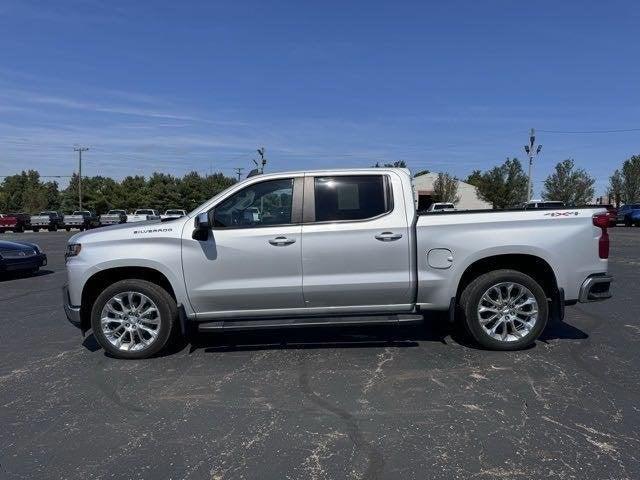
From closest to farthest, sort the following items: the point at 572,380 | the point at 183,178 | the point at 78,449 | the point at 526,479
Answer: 1. the point at 526,479
2. the point at 78,449
3. the point at 572,380
4. the point at 183,178

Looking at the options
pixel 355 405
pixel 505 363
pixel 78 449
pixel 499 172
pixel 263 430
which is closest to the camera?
pixel 78 449

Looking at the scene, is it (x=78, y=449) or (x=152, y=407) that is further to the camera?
(x=152, y=407)

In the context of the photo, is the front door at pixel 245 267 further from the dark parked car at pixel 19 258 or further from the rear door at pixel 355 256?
the dark parked car at pixel 19 258

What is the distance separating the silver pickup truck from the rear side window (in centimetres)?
1

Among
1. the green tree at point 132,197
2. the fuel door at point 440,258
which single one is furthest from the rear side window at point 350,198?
the green tree at point 132,197

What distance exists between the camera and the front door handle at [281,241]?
566 cm

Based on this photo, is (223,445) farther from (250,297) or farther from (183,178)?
(183,178)

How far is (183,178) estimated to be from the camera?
8569 cm

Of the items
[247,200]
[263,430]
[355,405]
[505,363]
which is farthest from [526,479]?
[247,200]

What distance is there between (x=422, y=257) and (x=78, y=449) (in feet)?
11.8

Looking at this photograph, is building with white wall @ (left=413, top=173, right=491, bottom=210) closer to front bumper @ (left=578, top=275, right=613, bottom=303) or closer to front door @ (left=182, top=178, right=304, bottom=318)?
front bumper @ (left=578, top=275, right=613, bottom=303)

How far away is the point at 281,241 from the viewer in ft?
18.6

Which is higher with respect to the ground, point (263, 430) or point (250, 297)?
point (250, 297)

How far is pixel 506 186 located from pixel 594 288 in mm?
56616
